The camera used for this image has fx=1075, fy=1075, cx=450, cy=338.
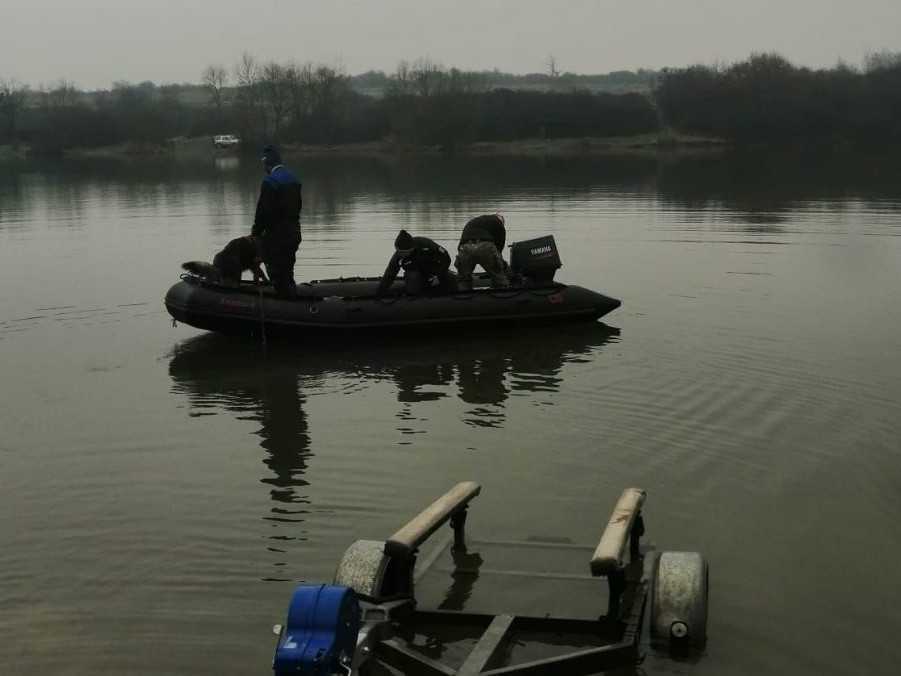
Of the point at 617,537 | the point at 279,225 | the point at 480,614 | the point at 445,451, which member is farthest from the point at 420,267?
the point at 617,537

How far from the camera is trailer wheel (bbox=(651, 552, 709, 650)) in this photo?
523 cm

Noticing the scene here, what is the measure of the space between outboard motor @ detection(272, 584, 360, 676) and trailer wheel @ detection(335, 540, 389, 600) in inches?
27.8

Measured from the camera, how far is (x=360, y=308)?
40.2 feet

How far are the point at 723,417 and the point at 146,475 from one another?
480 centimetres

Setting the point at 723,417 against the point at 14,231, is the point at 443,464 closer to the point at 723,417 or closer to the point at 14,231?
the point at 723,417

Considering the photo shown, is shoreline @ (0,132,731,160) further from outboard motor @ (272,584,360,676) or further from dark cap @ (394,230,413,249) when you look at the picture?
outboard motor @ (272,584,360,676)

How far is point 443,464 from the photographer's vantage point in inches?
325

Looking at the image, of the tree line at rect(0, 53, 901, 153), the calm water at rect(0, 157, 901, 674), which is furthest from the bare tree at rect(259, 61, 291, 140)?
the calm water at rect(0, 157, 901, 674)

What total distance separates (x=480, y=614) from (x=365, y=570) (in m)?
0.63

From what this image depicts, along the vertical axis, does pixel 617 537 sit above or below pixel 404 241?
below

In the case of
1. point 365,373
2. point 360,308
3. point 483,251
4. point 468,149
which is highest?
point 468,149

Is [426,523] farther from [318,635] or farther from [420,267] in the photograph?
[420,267]

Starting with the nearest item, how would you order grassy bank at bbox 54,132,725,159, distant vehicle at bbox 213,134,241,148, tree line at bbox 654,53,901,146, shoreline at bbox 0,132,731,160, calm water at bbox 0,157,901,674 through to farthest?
calm water at bbox 0,157,901,674 < tree line at bbox 654,53,901,146 < shoreline at bbox 0,132,731,160 < grassy bank at bbox 54,132,725,159 < distant vehicle at bbox 213,134,241,148

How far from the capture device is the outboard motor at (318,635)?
4402mm
